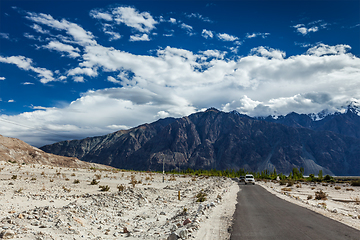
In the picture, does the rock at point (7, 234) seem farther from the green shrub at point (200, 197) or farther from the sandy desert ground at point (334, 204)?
the sandy desert ground at point (334, 204)

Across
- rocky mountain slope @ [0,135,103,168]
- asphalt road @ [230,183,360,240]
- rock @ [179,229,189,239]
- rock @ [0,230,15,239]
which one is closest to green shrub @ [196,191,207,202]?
asphalt road @ [230,183,360,240]

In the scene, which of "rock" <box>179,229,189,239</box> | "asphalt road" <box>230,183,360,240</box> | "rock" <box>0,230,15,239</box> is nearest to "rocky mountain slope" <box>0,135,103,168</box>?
"rock" <box>0,230,15,239</box>

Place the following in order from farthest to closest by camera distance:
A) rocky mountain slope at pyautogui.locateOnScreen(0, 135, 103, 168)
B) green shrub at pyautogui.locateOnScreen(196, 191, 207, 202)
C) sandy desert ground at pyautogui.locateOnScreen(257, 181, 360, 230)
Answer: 1. rocky mountain slope at pyautogui.locateOnScreen(0, 135, 103, 168)
2. green shrub at pyautogui.locateOnScreen(196, 191, 207, 202)
3. sandy desert ground at pyautogui.locateOnScreen(257, 181, 360, 230)

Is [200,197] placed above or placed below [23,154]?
above

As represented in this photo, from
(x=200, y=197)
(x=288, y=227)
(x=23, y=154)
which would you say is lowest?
(x=23, y=154)

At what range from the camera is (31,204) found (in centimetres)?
1399

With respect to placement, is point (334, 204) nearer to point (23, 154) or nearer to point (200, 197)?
point (200, 197)

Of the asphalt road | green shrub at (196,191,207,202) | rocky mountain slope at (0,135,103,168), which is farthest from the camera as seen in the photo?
rocky mountain slope at (0,135,103,168)

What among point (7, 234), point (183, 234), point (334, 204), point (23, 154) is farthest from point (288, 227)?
point (23, 154)

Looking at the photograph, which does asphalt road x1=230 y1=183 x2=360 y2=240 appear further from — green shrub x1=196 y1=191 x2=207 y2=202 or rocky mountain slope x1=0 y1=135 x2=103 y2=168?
rocky mountain slope x1=0 y1=135 x2=103 y2=168

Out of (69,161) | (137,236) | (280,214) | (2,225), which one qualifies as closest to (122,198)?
(137,236)

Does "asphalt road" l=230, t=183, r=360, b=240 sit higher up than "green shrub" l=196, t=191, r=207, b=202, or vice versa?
"asphalt road" l=230, t=183, r=360, b=240

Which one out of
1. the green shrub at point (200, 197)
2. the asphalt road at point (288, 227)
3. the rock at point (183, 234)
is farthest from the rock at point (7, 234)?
the green shrub at point (200, 197)

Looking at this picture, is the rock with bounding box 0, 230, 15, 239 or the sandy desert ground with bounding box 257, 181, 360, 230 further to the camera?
the sandy desert ground with bounding box 257, 181, 360, 230
